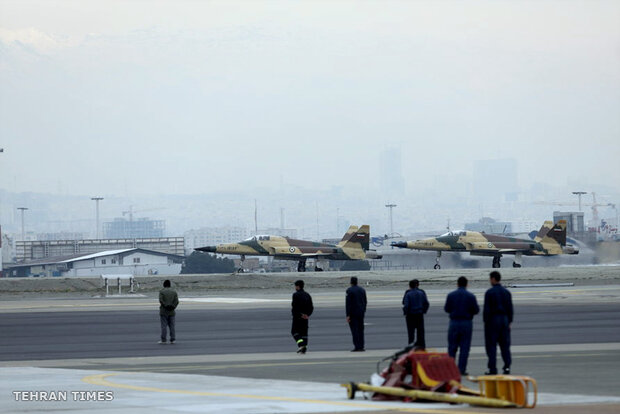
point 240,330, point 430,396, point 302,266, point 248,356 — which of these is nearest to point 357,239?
point 302,266

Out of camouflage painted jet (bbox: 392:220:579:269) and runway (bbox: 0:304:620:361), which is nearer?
runway (bbox: 0:304:620:361)

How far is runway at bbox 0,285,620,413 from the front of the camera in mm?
15859

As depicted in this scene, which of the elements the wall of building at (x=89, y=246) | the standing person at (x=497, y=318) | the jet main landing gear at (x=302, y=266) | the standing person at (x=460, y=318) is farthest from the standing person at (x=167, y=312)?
the wall of building at (x=89, y=246)

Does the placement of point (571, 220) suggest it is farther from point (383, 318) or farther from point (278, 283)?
point (383, 318)

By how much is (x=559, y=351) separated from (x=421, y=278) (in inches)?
2000

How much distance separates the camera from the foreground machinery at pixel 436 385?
14.6 metres

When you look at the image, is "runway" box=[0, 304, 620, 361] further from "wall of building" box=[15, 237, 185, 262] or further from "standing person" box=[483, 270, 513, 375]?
"wall of building" box=[15, 237, 185, 262]

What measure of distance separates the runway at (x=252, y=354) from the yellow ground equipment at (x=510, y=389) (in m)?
0.51

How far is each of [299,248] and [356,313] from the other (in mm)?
63801

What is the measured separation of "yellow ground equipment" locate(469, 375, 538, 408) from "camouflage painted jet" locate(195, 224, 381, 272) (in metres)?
69.4

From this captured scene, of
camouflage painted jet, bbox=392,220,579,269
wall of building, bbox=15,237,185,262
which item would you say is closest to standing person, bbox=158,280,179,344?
camouflage painted jet, bbox=392,220,579,269

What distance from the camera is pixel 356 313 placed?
80.7 ft

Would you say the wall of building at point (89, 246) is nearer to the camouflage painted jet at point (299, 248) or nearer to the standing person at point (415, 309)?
the camouflage painted jet at point (299, 248)

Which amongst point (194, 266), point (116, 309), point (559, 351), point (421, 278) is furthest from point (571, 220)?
point (559, 351)
